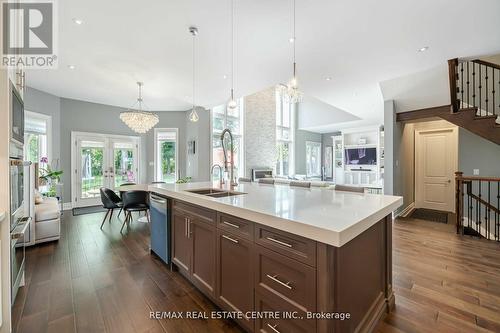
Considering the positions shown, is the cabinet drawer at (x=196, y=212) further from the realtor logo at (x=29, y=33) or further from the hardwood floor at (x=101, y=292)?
the realtor logo at (x=29, y=33)

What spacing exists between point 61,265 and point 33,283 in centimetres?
41

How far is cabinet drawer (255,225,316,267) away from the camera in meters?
1.14

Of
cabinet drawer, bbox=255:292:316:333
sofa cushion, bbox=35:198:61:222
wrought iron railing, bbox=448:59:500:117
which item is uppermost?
wrought iron railing, bbox=448:59:500:117

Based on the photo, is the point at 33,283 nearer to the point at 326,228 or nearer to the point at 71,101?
the point at 326,228

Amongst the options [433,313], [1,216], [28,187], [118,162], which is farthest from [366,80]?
[118,162]

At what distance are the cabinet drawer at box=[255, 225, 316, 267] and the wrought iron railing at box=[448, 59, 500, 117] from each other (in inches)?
176

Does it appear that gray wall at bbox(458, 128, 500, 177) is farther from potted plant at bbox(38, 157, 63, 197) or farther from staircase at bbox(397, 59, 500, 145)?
potted plant at bbox(38, 157, 63, 197)

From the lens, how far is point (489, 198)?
3.90m

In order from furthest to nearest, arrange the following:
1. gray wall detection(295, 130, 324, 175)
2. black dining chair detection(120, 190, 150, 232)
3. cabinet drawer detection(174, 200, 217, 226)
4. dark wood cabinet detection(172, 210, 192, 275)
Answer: gray wall detection(295, 130, 324, 175) → black dining chair detection(120, 190, 150, 232) → dark wood cabinet detection(172, 210, 192, 275) → cabinet drawer detection(174, 200, 217, 226)

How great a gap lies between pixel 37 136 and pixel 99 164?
58.2 inches

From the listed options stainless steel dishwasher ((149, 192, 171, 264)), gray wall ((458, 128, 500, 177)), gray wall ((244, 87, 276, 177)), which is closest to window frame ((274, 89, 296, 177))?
gray wall ((244, 87, 276, 177))

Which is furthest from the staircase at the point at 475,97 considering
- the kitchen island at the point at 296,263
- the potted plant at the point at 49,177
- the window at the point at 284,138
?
the potted plant at the point at 49,177

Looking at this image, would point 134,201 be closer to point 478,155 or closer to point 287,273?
point 287,273

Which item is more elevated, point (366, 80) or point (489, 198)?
point (366, 80)
